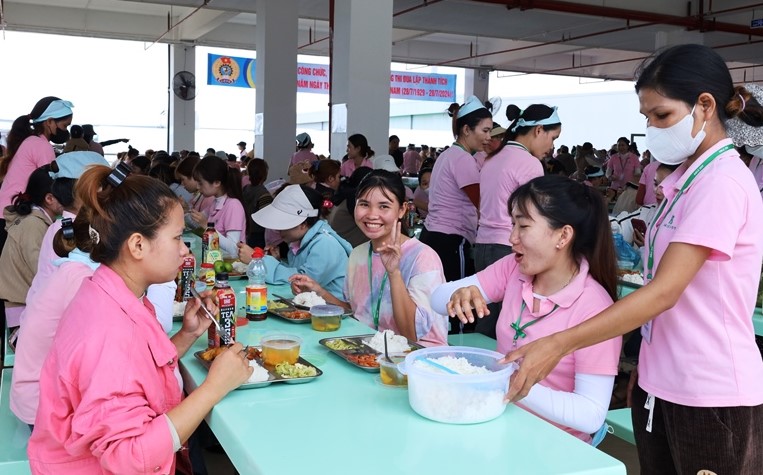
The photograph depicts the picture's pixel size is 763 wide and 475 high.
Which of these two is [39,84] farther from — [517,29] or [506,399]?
[506,399]

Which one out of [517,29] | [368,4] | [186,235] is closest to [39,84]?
[517,29]

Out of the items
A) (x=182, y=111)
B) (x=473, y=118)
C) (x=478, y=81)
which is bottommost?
(x=473, y=118)

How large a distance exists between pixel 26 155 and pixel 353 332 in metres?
3.50

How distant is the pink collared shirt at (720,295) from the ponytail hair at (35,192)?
3049mm

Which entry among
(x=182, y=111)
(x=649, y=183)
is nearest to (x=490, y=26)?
(x=649, y=183)

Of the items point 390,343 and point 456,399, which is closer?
point 456,399

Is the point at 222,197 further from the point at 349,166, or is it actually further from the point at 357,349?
the point at 357,349

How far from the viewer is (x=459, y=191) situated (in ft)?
14.8

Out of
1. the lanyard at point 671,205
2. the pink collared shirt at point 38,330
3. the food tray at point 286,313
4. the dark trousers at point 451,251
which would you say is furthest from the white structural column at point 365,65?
the lanyard at point 671,205

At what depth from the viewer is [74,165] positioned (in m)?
2.88

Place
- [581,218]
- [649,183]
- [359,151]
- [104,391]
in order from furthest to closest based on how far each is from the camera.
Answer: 1. [359,151]
2. [649,183]
3. [581,218]
4. [104,391]

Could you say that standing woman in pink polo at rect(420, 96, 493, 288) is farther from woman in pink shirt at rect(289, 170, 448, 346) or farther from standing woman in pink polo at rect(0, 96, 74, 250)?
standing woman in pink polo at rect(0, 96, 74, 250)

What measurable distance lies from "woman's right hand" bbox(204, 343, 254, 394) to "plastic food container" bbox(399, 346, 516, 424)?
413 millimetres

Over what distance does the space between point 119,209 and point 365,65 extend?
18.1ft
